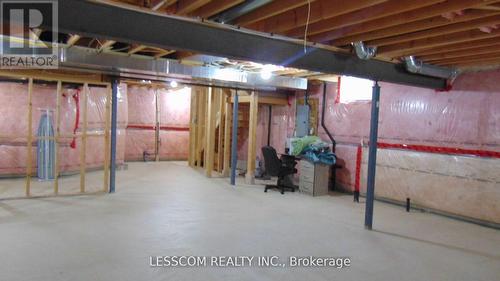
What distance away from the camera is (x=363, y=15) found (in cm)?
288

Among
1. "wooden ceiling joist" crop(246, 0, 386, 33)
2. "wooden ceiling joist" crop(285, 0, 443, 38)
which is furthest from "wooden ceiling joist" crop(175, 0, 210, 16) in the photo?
"wooden ceiling joist" crop(285, 0, 443, 38)

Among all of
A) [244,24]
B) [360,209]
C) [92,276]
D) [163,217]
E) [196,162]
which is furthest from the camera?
[196,162]

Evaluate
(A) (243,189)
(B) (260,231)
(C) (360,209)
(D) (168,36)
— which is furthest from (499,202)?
(D) (168,36)

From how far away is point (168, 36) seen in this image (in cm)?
278

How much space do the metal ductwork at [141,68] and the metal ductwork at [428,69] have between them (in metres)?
2.38

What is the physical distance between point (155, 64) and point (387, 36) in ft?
9.87

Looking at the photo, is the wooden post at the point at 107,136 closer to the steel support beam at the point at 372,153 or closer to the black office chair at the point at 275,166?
the black office chair at the point at 275,166

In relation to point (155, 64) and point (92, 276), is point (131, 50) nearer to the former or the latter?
point (155, 64)

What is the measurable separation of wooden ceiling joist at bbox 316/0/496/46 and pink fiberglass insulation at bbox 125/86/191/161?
7677 millimetres

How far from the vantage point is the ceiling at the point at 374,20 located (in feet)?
8.72

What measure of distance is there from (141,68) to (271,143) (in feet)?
14.3

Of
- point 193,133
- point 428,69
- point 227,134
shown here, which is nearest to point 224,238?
point 428,69

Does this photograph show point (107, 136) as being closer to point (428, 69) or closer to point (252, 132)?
point (252, 132)

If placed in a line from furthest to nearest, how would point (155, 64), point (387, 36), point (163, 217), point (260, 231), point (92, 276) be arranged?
point (155, 64), point (163, 217), point (260, 231), point (387, 36), point (92, 276)
